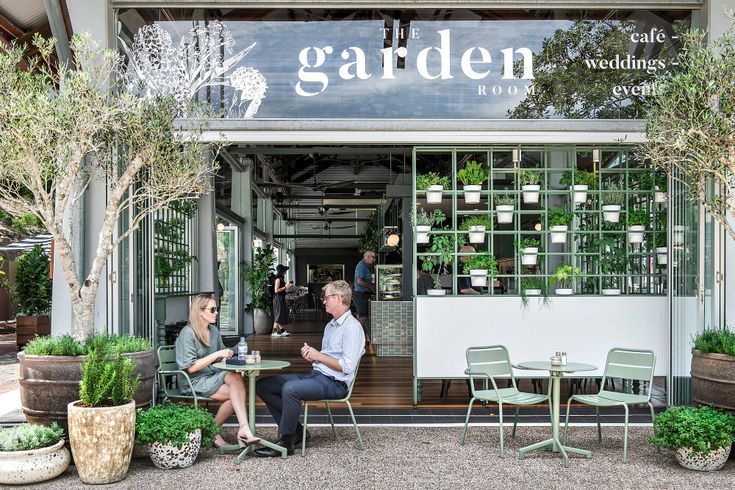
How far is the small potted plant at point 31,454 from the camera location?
450 centimetres

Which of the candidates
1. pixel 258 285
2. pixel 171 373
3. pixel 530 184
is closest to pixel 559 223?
pixel 530 184

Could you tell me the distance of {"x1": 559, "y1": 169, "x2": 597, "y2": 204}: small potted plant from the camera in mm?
7270

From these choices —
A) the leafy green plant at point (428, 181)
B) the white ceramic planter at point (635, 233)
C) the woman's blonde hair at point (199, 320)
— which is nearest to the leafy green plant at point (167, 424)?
the woman's blonde hair at point (199, 320)

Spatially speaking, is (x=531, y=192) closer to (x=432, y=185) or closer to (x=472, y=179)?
(x=472, y=179)

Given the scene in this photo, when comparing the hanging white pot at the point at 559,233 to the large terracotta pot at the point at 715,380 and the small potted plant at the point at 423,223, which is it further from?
the large terracotta pot at the point at 715,380

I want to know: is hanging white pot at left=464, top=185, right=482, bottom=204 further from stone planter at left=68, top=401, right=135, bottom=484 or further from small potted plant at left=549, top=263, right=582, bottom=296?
stone planter at left=68, top=401, right=135, bottom=484

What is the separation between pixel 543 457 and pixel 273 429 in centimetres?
214

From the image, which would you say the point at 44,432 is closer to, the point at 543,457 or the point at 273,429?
the point at 273,429

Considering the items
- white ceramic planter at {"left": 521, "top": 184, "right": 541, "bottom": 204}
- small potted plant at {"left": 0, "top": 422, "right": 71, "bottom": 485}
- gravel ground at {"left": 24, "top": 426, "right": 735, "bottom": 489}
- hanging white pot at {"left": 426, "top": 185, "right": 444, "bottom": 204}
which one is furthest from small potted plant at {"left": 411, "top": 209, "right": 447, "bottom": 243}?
small potted plant at {"left": 0, "top": 422, "right": 71, "bottom": 485}

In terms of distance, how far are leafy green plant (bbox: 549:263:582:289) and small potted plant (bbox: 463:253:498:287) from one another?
57 cm

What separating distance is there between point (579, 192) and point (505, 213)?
0.75 metres

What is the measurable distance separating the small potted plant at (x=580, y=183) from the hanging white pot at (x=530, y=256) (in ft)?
2.10

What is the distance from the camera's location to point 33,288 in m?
13.2

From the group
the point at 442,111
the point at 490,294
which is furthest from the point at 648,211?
the point at 442,111
